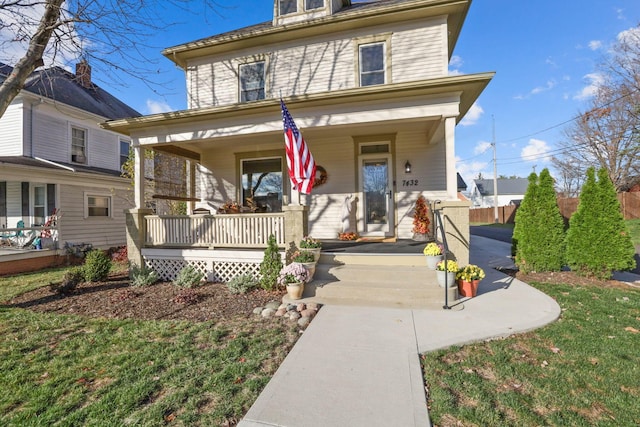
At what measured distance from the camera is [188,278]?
601 centimetres

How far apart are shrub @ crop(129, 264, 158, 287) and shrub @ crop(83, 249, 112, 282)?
521mm

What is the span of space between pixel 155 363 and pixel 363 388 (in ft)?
7.12

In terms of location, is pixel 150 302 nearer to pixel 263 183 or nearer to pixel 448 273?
pixel 263 183

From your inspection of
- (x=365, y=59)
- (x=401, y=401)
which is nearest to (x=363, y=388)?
(x=401, y=401)

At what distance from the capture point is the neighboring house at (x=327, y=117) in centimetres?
573

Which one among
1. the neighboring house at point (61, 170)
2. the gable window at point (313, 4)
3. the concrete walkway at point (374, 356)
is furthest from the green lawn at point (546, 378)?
the neighboring house at point (61, 170)

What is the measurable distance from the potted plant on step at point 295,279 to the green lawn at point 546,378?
235 centimetres

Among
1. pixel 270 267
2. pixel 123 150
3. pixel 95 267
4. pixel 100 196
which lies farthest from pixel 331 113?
pixel 123 150

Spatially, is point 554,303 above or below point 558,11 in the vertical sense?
below

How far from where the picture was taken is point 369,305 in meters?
4.59

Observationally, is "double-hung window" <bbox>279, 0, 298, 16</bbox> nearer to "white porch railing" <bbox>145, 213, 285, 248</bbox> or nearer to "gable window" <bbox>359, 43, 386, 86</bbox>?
"gable window" <bbox>359, 43, 386, 86</bbox>

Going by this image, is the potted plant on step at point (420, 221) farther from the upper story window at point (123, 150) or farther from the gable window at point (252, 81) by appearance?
the upper story window at point (123, 150)

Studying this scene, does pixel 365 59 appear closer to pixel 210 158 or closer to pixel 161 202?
pixel 210 158

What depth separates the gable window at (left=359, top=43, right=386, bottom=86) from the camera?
24.7 ft
